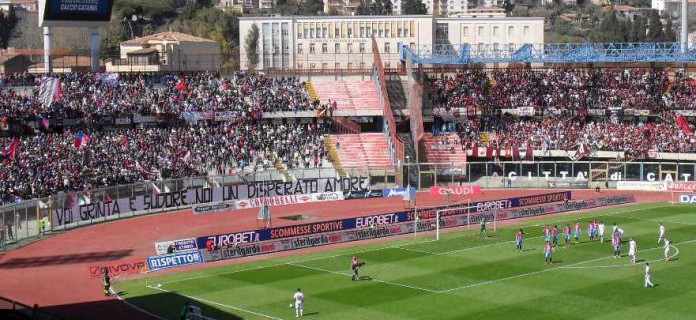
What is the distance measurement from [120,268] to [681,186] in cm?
4943

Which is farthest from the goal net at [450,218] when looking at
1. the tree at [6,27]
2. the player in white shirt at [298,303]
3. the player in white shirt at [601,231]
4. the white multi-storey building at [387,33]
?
the tree at [6,27]

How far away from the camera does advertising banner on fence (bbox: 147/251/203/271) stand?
55438 mm

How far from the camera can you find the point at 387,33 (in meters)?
128

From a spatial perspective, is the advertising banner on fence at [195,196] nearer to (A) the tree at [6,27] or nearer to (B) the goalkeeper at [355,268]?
(B) the goalkeeper at [355,268]

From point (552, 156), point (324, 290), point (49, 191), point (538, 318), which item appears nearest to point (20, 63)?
point (49, 191)

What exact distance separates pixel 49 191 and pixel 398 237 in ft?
80.6

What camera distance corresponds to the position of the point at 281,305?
46.8 m

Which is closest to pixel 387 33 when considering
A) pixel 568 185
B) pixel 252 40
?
pixel 252 40

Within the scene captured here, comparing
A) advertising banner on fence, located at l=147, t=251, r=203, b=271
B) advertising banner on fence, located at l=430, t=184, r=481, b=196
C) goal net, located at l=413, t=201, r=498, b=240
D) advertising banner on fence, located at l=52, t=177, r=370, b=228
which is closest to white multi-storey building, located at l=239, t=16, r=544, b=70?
advertising banner on fence, located at l=52, t=177, r=370, b=228

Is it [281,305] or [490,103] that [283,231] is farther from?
[490,103]

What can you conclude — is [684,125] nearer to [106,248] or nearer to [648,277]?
[648,277]

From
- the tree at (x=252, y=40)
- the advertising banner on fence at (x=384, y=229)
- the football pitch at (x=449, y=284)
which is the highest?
the tree at (x=252, y=40)

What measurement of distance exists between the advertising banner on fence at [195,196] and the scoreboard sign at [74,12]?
20319 millimetres

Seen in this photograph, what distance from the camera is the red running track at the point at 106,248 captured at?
1922 inches
